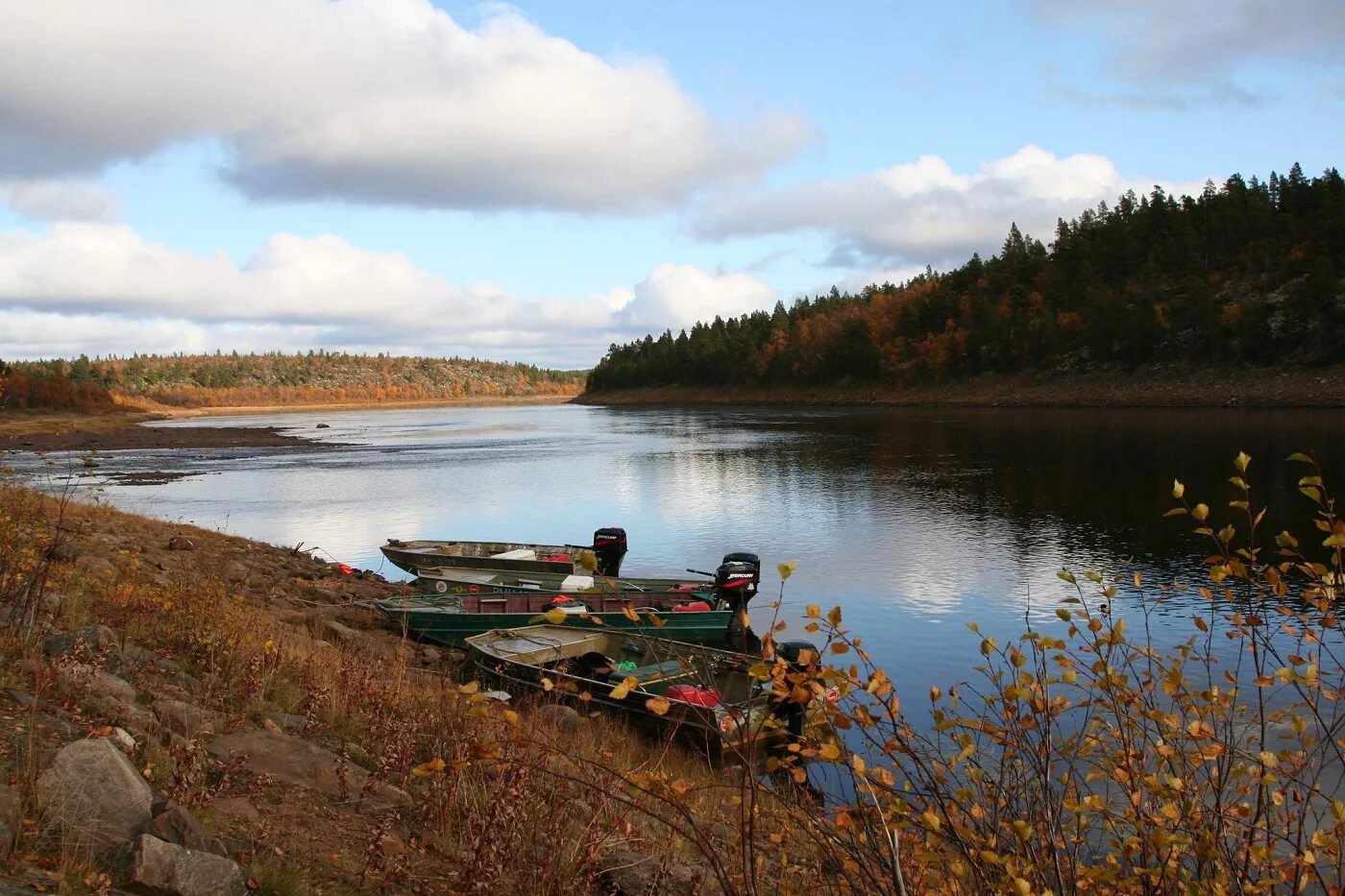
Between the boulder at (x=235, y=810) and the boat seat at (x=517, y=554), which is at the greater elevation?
the boulder at (x=235, y=810)

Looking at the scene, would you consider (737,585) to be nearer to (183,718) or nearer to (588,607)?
(588,607)

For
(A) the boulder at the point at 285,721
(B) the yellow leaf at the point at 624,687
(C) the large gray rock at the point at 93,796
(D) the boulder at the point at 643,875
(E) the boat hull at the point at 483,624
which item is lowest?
(E) the boat hull at the point at 483,624

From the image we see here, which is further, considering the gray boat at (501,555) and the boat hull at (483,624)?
the gray boat at (501,555)

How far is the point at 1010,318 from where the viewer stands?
12581 cm

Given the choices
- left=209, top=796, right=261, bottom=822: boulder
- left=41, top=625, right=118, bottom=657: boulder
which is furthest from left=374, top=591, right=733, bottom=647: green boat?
left=209, top=796, right=261, bottom=822: boulder

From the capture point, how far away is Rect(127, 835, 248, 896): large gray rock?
488cm

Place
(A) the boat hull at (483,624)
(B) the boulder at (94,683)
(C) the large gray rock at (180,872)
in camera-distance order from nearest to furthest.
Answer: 1. (C) the large gray rock at (180,872)
2. (B) the boulder at (94,683)
3. (A) the boat hull at (483,624)

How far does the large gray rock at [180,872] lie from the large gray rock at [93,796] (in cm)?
30

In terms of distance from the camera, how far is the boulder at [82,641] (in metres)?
8.26

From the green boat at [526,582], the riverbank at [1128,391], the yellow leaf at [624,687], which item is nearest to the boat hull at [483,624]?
the green boat at [526,582]

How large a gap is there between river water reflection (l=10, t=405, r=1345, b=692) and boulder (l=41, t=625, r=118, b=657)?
25.1 feet

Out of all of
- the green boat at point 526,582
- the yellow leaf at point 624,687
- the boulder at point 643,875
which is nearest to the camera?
the yellow leaf at point 624,687

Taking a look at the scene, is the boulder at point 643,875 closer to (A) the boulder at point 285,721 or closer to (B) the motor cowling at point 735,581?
(A) the boulder at point 285,721

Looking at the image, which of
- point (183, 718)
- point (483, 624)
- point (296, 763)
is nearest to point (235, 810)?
point (296, 763)
